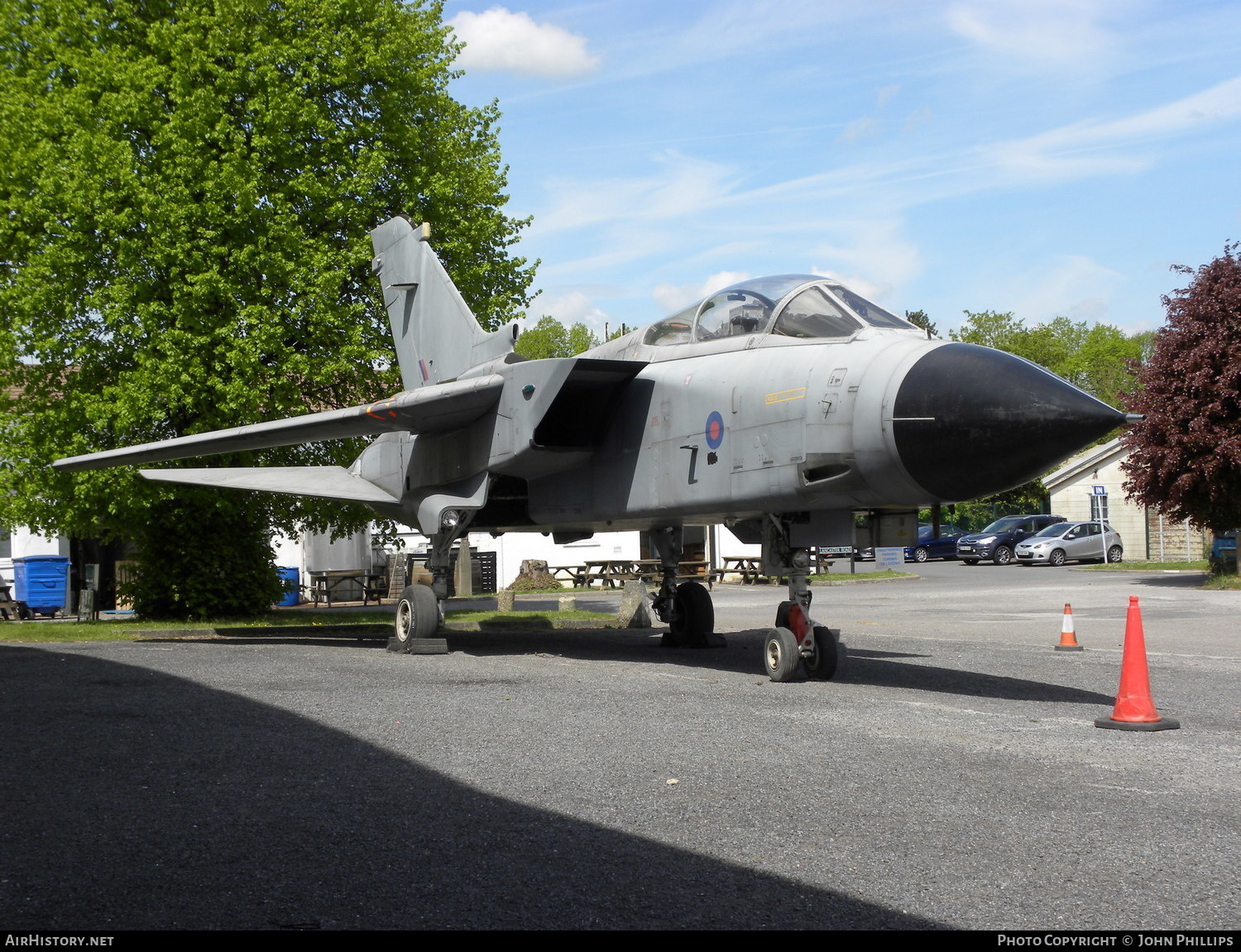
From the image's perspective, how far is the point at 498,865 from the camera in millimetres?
4129

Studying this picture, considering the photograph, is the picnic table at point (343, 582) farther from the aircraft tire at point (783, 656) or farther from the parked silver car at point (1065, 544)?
the parked silver car at point (1065, 544)

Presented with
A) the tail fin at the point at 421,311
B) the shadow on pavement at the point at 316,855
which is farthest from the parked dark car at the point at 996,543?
the shadow on pavement at the point at 316,855

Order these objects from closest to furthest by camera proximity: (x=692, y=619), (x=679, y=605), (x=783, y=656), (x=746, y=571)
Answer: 1. (x=783, y=656)
2. (x=692, y=619)
3. (x=679, y=605)
4. (x=746, y=571)

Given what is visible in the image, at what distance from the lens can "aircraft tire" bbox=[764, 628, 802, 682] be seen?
9289mm

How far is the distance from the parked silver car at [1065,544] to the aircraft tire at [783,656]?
108 ft

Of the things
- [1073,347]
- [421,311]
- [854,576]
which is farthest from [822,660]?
[1073,347]

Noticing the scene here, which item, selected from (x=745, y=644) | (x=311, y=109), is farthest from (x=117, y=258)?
(x=745, y=644)

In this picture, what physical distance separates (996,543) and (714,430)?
116 ft

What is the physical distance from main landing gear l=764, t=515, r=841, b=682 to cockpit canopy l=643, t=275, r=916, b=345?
1.68 metres

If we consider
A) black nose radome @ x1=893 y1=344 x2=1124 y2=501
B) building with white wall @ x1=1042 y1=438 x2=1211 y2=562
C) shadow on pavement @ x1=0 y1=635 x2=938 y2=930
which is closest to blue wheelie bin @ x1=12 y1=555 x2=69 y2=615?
shadow on pavement @ x1=0 y1=635 x2=938 y2=930

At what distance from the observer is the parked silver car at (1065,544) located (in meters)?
39.6

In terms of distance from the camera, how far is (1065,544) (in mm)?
39625

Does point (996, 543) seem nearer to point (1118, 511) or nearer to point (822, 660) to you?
point (1118, 511)

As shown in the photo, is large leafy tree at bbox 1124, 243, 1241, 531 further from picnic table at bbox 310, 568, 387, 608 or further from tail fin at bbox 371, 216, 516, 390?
picnic table at bbox 310, 568, 387, 608
